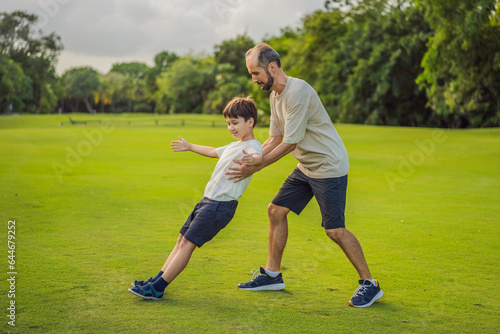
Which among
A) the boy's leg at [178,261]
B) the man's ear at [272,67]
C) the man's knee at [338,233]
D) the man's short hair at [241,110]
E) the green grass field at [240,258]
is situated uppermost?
the man's ear at [272,67]

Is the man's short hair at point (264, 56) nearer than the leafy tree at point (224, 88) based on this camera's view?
Yes

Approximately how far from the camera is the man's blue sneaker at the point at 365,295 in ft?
13.7

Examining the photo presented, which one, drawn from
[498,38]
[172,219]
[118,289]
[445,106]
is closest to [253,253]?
[118,289]

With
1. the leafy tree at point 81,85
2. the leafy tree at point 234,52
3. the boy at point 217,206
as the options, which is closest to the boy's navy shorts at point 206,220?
the boy at point 217,206

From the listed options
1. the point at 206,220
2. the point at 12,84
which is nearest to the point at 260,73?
the point at 206,220

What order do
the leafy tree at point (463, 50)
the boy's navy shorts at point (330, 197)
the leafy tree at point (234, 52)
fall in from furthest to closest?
the leafy tree at point (234, 52) < the leafy tree at point (463, 50) < the boy's navy shorts at point (330, 197)

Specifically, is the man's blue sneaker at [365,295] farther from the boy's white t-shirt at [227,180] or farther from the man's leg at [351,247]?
the boy's white t-shirt at [227,180]

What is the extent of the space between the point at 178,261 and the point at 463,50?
2721 cm

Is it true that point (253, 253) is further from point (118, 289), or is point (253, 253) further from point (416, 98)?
point (416, 98)

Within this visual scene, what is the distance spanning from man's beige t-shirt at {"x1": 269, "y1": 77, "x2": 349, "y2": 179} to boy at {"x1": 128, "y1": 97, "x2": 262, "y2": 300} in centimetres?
29

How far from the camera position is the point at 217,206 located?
431 centimetres

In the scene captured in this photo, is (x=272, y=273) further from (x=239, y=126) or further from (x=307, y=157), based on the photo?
(x=239, y=126)

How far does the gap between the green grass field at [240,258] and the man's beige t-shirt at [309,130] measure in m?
1.14

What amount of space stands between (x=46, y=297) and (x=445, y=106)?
31.9 metres
